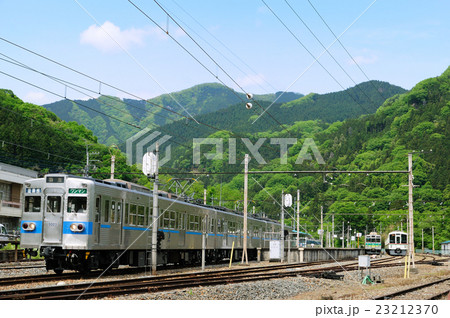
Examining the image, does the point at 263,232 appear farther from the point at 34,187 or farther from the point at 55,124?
the point at 55,124

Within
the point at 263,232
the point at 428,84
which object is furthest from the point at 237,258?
the point at 428,84

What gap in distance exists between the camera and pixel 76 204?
2188 centimetres

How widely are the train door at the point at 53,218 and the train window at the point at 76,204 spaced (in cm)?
32

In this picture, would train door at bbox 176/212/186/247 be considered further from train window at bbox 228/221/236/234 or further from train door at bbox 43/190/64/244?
train window at bbox 228/221/236/234

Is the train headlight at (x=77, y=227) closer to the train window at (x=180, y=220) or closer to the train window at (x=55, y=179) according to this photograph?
the train window at (x=55, y=179)

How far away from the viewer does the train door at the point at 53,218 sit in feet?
Answer: 71.1

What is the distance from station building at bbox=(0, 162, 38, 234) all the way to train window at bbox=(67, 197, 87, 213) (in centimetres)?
3842

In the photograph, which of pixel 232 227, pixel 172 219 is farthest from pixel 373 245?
pixel 172 219

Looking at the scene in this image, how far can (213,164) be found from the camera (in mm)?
81375

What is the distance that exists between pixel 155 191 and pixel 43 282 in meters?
7.16

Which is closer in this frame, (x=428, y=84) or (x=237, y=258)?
(x=237, y=258)

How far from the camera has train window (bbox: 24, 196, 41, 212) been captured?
22234mm

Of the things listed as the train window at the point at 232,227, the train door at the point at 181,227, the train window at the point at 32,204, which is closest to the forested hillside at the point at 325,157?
the train window at the point at 232,227
